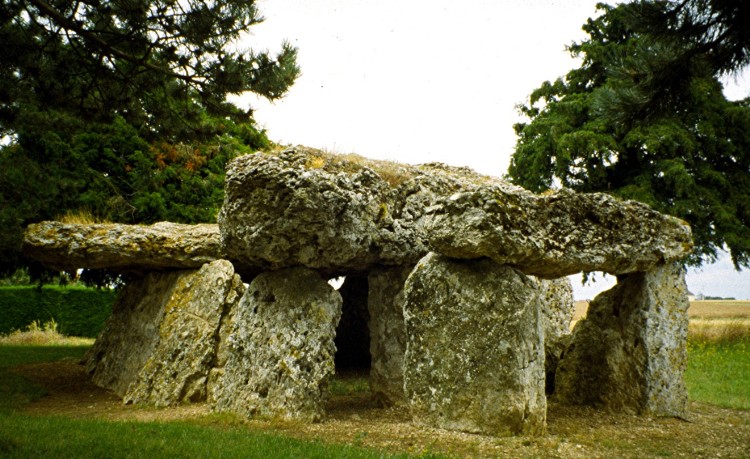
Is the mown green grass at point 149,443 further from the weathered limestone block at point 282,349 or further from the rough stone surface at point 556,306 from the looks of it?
the rough stone surface at point 556,306

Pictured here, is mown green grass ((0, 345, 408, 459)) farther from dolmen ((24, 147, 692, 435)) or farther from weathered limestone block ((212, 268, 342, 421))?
dolmen ((24, 147, 692, 435))

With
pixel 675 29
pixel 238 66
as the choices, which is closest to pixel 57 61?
pixel 238 66

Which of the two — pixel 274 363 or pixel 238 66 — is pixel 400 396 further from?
pixel 238 66

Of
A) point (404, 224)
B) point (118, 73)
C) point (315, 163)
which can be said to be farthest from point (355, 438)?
point (118, 73)

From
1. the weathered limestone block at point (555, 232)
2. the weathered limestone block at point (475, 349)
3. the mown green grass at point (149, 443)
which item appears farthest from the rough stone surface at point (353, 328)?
the mown green grass at point (149, 443)

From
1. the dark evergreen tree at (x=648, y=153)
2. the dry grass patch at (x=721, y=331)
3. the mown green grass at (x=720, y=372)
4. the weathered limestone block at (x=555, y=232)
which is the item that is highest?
the dark evergreen tree at (x=648, y=153)

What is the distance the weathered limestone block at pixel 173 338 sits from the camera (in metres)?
9.84

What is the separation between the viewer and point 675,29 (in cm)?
764

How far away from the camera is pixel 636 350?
29.0ft

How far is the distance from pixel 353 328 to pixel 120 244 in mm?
6392

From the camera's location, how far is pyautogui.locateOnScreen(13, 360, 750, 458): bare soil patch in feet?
21.8

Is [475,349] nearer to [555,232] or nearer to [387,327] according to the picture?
[555,232]

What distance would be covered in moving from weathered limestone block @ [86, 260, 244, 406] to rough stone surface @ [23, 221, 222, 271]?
14.2 inches

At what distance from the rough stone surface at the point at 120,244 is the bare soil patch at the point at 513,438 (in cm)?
249
